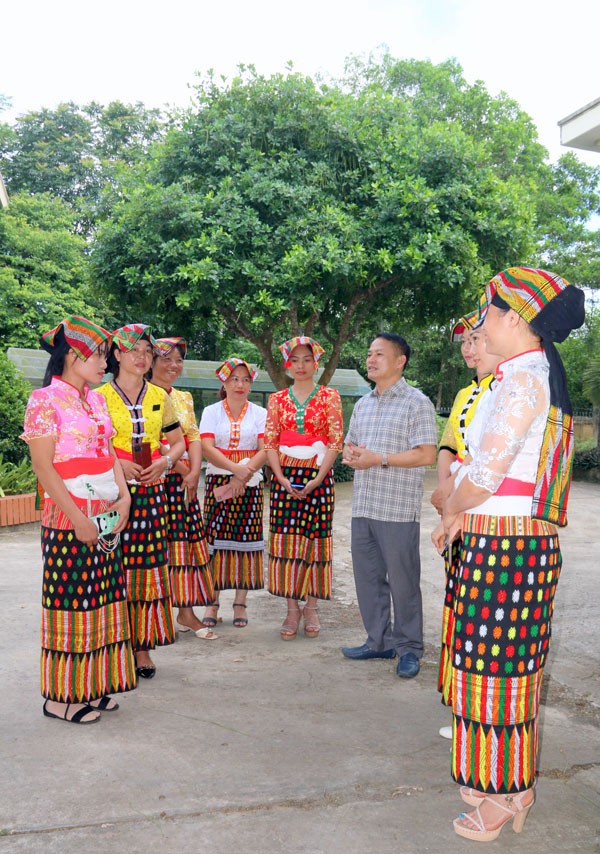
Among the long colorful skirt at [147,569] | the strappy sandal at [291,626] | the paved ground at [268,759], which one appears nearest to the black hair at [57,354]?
the long colorful skirt at [147,569]

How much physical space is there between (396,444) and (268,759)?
187 centimetres

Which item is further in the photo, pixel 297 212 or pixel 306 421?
pixel 297 212

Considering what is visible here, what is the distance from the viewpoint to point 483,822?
8.55 ft

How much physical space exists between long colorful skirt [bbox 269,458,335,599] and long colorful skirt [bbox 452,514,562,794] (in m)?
2.46

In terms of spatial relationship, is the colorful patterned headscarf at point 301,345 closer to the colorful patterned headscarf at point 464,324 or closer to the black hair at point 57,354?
the colorful patterned headscarf at point 464,324

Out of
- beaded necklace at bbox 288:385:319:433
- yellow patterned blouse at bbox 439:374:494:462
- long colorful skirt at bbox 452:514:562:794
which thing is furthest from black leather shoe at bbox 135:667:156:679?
long colorful skirt at bbox 452:514:562:794

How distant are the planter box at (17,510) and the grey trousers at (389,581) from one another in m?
5.48

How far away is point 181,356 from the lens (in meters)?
4.89

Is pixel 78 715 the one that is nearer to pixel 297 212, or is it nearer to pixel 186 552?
pixel 186 552

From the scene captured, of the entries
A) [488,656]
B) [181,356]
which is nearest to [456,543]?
[488,656]

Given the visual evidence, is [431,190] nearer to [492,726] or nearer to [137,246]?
[137,246]

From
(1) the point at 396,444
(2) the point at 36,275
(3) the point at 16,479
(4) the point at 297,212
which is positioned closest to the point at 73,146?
(2) the point at 36,275

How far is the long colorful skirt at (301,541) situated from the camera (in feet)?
16.4

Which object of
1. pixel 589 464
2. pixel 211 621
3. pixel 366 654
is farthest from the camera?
pixel 589 464
